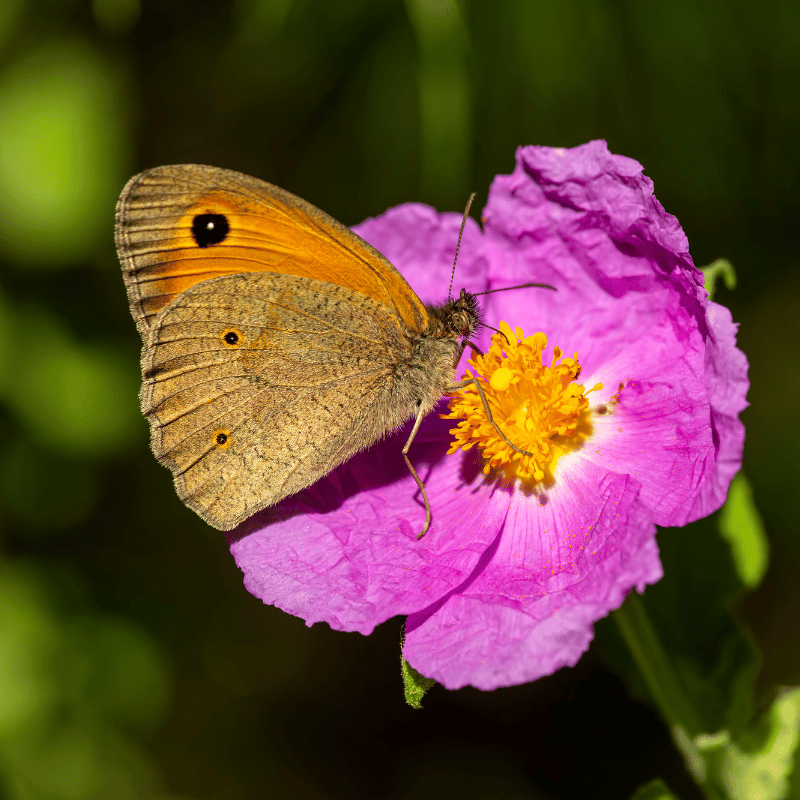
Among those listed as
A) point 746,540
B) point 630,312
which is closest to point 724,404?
point 630,312

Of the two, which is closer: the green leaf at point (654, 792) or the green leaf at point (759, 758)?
the green leaf at point (654, 792)

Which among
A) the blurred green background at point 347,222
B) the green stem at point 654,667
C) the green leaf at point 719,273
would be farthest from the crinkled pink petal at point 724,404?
the blurred green background at point 347,222

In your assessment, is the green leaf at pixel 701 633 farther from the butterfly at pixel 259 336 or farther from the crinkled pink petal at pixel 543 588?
the butterfly at pixel 259 336

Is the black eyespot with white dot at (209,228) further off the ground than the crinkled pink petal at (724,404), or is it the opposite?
the black eyespot with white dot at (209,228)

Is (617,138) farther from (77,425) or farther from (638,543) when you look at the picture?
(77,425)

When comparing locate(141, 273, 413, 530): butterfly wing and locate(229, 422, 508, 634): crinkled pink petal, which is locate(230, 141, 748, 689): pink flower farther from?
locate(141, 273, 413, 530): butterfly wing

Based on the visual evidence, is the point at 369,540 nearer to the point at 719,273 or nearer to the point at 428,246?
the point at 428,246

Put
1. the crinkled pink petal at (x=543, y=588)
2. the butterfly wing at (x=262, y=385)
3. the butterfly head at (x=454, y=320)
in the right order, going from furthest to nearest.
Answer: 1. the butterfly head at (x=454, y=320)
2. the butterfly wing at (x=262, y=385)
3. the crinkled pink petal at (x=543, y=588)
